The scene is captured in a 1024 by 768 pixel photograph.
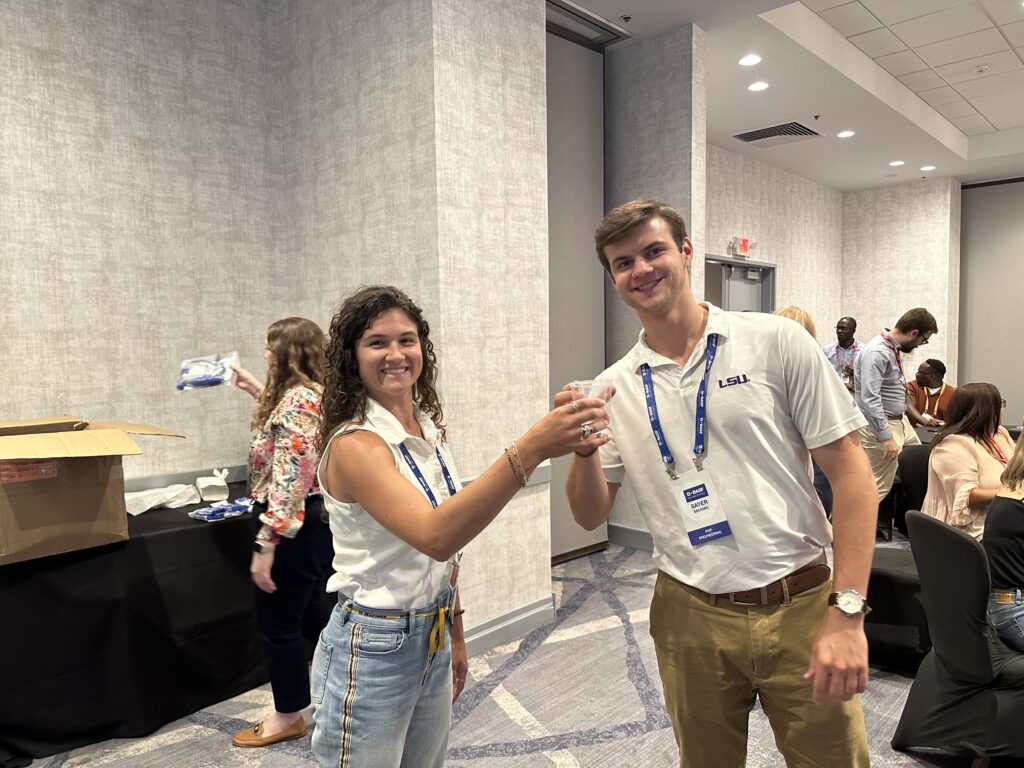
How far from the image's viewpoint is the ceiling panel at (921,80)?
21.0 feet

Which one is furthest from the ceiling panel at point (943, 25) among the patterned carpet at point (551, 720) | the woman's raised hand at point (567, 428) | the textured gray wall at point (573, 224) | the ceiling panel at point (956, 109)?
the woman's raised hand at point (567, 428)

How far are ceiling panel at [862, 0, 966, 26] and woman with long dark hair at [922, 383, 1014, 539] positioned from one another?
134 inches

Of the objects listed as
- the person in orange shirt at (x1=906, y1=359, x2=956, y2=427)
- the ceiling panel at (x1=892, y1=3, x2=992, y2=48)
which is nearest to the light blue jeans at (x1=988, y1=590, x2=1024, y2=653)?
the person in orange shirt at (x1=906, y1=359, x2=956, y2=427)

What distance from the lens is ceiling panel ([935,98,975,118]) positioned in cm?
726

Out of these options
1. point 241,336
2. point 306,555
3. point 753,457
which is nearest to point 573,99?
point 241,336

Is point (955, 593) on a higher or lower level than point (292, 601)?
higher

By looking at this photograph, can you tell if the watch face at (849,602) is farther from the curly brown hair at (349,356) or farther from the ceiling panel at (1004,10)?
the ceiling panel at (1004,10)

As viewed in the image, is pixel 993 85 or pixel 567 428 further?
pixel 993 85

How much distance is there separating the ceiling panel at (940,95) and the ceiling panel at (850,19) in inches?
76.0

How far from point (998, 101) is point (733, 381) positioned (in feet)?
26.0

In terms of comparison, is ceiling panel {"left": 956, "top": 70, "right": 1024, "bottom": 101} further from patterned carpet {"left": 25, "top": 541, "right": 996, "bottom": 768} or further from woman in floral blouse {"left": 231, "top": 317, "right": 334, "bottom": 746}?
woman in floral blouse {"left": 231, "top": 317, "right": 334, "bottom": 746}

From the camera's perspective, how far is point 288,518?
2.35 meters

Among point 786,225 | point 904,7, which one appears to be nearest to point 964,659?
point 904,7

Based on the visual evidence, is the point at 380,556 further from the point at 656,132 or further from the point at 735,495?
the point at 656,132
